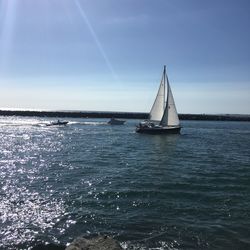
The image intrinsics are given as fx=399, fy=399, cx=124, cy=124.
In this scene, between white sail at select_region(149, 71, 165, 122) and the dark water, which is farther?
white sail at select_region(149, 71, 165, 122)

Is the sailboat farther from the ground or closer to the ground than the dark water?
farther from the ground

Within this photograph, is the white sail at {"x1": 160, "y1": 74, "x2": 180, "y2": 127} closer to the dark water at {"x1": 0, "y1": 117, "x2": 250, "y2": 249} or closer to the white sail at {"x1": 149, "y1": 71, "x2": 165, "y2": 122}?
→ the white sail at {"x1": 149, "y1": 71, "x2": 165, "y2": 122}

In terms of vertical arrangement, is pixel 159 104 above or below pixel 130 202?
above

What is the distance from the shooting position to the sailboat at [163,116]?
215ft

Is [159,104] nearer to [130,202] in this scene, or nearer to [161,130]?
[161,130]

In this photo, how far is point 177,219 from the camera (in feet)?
57.0

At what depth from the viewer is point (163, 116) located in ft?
220

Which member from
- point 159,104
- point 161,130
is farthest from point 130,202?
point 159,104

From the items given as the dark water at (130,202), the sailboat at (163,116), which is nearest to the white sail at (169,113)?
the sailboat at (163,116)

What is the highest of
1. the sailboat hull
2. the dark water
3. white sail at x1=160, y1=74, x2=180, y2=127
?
white sail at x1=160, y1=74, x2=180, y2=127

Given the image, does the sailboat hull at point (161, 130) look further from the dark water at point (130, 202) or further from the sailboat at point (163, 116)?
the dark water at point (130, 202)

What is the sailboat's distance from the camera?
65500 millimetres

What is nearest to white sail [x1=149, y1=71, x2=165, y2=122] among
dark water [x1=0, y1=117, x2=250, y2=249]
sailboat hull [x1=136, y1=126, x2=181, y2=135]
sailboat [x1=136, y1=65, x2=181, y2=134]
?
sailboat [x1=136, y1=65, x2=181, y2=134]

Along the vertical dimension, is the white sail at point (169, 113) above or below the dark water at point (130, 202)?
above
